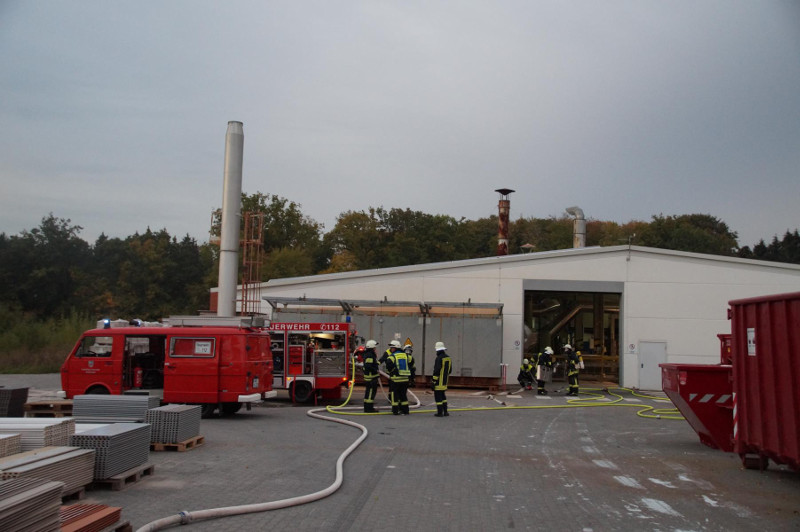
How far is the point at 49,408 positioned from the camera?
14234mm

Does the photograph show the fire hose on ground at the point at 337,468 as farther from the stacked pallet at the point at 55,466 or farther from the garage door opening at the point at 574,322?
the garage door opening at the point at 574,322

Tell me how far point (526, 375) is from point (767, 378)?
16.3m

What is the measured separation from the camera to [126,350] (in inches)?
650

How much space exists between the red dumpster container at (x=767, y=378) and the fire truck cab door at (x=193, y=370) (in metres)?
10.7

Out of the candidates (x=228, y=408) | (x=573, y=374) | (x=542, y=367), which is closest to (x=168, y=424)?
(x=228, y=408)

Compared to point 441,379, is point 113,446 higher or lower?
lower

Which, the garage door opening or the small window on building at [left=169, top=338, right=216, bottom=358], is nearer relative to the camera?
the small window on building at [left=169, top=338, right=216, bottom=358]

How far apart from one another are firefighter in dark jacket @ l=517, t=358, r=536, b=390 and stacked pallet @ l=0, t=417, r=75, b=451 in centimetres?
1887

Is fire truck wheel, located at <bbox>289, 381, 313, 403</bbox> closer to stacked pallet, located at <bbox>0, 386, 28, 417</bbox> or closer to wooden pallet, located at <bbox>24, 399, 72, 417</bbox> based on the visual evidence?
wooden pallet, located at <bbox>24, 399, 72, 417</bbox>

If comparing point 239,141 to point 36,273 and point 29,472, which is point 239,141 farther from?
point 36,273

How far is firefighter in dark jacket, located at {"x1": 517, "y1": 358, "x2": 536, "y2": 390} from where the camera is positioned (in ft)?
83.5

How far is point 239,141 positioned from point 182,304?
36.0 metres

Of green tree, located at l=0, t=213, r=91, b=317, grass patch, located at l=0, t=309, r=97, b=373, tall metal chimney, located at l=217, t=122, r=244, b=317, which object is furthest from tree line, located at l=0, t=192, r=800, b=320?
tall metal chimney, located at l=217, t=122, r=244, b=317

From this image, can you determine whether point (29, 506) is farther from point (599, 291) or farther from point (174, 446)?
point (599, 291)
